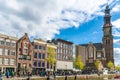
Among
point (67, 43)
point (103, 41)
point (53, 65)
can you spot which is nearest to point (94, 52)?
point (103, 41)

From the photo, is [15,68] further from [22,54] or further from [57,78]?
[57,78]

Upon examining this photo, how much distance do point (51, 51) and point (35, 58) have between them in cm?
740

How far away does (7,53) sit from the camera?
80000 mm

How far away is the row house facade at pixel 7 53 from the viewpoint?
77.6 meters

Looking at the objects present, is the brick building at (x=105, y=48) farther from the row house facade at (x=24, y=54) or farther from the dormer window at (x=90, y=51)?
the row house facade at (x=24, y=54)

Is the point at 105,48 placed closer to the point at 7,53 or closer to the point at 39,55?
the point at 39,55

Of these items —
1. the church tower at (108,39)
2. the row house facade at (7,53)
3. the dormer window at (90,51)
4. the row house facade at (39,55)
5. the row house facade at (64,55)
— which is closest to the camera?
the row house facade at (7,53)

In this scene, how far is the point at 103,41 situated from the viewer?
A: 561 feet

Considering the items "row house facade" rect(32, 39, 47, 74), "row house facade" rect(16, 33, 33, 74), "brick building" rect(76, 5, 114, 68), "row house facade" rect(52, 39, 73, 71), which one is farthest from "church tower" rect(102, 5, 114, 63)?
"row house facade" rect(16, 33, 33, 74)

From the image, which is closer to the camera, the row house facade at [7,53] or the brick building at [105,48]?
the row house facade at [7,53]

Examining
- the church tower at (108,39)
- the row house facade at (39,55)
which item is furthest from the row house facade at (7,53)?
the church tower at (108,39)

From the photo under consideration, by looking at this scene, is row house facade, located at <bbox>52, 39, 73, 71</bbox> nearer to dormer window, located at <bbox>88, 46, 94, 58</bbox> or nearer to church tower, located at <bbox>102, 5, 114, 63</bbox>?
dormer window, located at <bbox>88, 46, 94, 58</bbox>

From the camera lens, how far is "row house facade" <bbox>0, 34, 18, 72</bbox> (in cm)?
7756

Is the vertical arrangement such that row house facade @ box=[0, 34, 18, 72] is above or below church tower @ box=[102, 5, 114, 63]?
below
